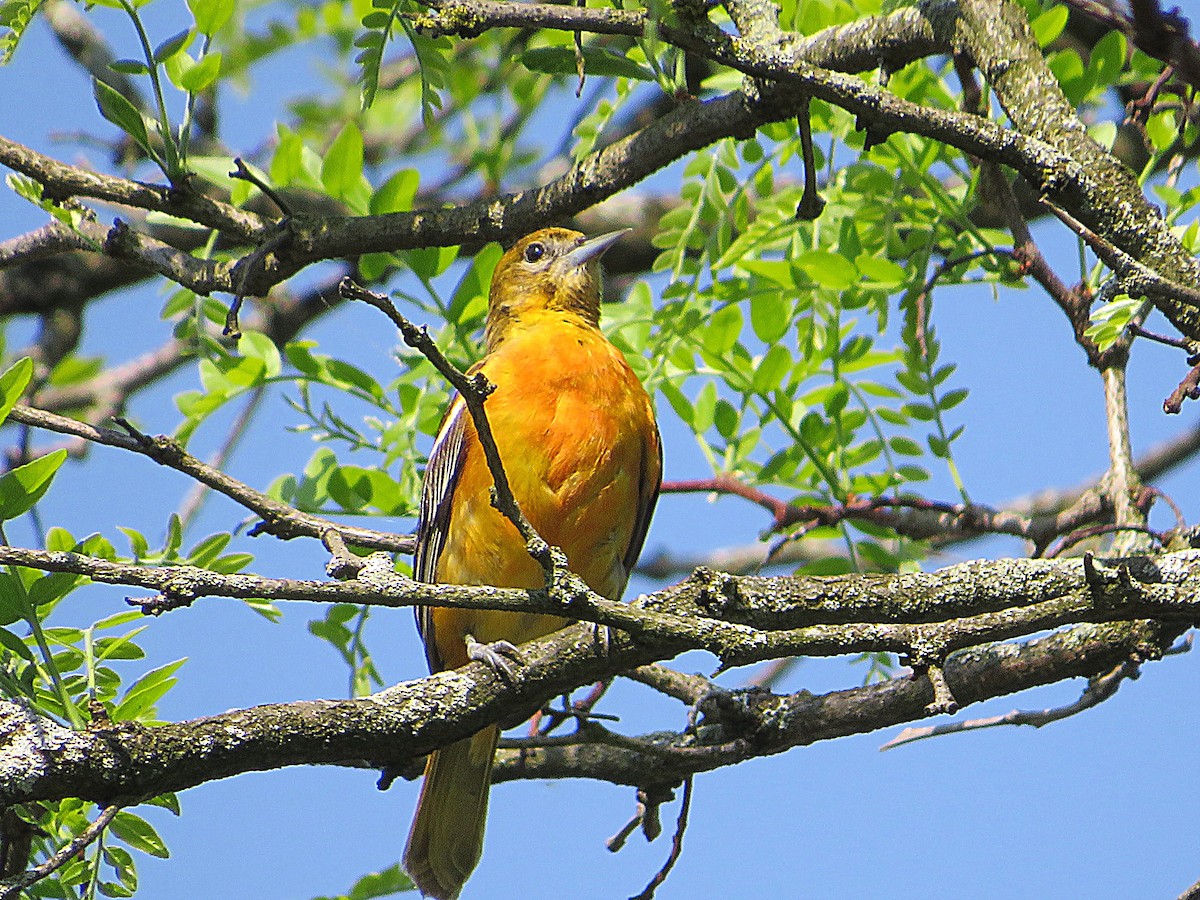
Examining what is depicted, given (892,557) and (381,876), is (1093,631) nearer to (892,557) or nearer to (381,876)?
(892,557)

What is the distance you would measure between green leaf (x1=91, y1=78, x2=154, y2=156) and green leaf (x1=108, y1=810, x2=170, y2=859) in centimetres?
173

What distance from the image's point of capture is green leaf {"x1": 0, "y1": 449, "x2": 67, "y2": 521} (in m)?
2.96

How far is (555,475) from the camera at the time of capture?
15.9 feet

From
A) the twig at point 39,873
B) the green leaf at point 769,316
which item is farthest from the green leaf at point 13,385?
the green leaf at point 769,316

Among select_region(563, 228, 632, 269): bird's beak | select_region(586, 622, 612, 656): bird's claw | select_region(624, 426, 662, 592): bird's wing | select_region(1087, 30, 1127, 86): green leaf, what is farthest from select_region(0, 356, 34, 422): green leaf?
select_region(563, 228, 632, 269): bird's beak

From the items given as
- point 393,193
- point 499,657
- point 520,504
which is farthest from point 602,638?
point 393,193

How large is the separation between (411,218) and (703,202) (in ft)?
3.57

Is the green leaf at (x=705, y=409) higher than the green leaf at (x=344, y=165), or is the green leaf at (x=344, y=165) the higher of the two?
the green leaf at (x=344, y=165)

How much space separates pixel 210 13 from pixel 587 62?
987 millimetres

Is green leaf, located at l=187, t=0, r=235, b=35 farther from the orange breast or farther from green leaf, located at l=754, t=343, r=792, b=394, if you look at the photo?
green leaf, located at l=754, t=343, r=792, b=394

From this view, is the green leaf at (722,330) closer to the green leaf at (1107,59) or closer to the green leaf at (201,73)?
the green leaf at (1107,59)

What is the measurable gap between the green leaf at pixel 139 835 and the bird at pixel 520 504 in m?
1.44

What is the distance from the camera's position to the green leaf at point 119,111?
345 cm

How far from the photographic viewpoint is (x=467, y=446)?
4910mm
